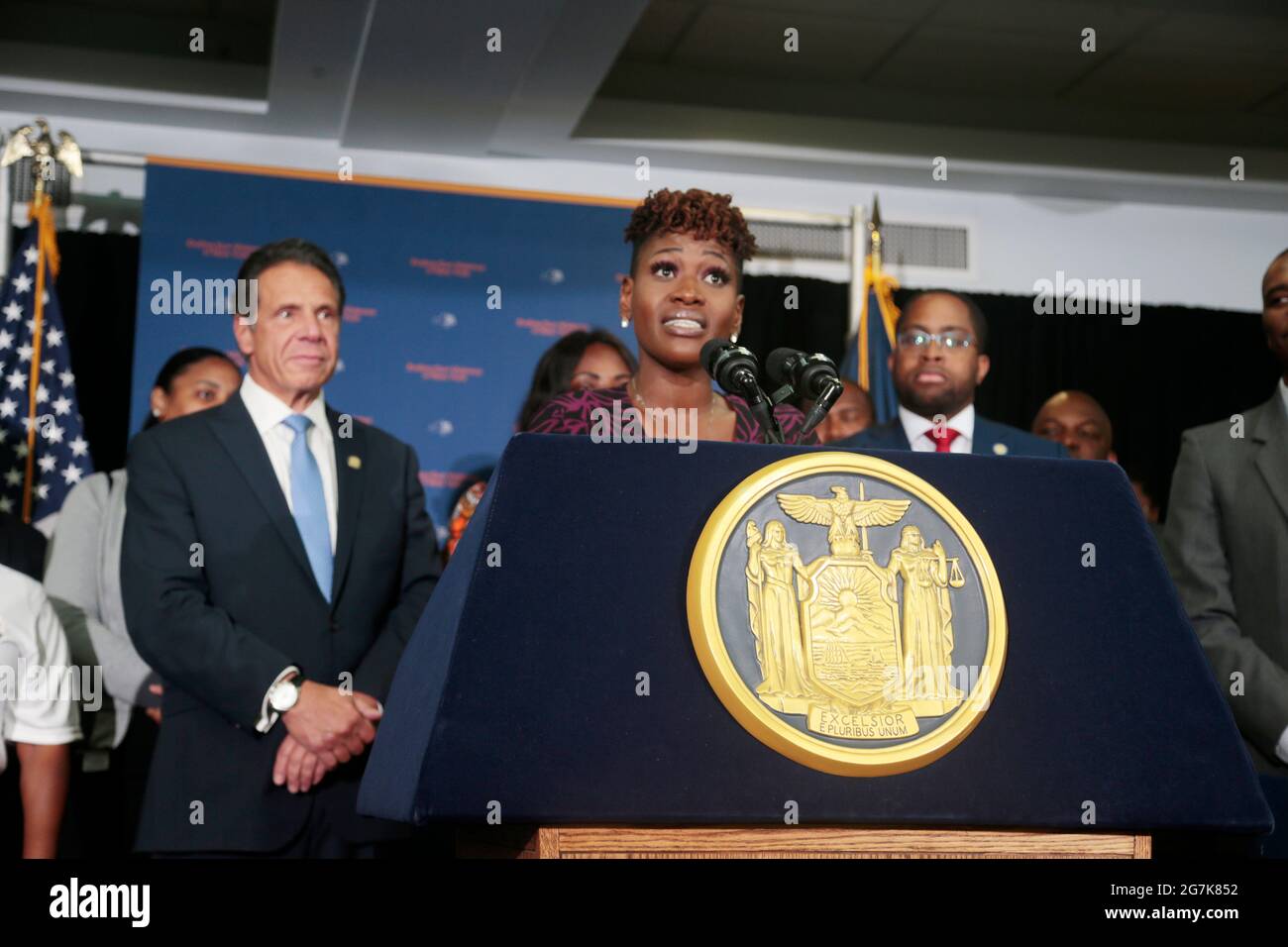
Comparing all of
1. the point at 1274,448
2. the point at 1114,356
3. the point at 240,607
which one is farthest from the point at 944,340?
the point at 1114,356

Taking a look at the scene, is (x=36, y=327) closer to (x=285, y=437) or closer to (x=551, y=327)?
(x=551, y=327)

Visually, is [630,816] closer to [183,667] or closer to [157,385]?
[183,667]

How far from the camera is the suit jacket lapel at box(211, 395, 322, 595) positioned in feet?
8.48

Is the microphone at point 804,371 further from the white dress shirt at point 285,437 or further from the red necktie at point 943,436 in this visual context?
the red necktie at point 943,436

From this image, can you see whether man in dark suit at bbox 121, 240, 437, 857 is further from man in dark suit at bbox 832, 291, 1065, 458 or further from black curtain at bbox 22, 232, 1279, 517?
black curtain at bbox 22, 232, 1279, 517

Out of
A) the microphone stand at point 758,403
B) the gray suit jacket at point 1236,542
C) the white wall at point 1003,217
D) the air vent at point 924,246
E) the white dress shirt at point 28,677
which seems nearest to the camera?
the microphone stand at point 758,403

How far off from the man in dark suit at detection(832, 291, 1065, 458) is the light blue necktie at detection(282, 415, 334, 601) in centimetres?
153

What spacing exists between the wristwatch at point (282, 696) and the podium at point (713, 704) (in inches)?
38.3

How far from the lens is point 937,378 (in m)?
3.72

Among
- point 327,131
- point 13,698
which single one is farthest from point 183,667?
point 327,131

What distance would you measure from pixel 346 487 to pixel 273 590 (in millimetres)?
253

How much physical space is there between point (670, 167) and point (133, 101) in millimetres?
2508

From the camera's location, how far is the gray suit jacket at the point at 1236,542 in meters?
2.38

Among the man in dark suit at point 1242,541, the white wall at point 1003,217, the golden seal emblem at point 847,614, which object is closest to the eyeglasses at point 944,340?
the man in dark suit at point 1242,541
